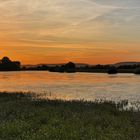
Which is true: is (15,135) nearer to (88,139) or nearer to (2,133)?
(2,133)

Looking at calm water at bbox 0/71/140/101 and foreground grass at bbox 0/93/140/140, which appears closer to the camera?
foreground grass at bbox 0/93/140/140

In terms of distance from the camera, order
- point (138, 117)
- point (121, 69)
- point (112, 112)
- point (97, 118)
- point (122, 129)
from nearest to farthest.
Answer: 1. point (122, 129)
2. point (97, 118)
3. point (138, 117)
4. point (112, 112)
5. point (121, 69)

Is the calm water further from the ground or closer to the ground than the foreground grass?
closer to the ground

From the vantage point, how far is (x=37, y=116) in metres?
22.2

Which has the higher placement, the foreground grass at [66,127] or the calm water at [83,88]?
the foreground grass at [66,127]

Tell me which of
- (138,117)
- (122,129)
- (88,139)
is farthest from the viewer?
(138,117)

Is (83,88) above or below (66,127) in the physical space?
below

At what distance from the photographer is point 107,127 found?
19.2m

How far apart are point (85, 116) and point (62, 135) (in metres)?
6.51

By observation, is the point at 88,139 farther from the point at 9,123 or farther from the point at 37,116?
the point at 37,116

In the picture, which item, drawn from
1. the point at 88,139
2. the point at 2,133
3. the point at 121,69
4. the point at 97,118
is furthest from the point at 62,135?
the point at 121,69

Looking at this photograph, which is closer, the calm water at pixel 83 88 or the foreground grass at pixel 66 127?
the foreground grass at pixel 66 127

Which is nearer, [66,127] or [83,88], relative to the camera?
[66,127]

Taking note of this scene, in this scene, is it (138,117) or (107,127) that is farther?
(138,117)
